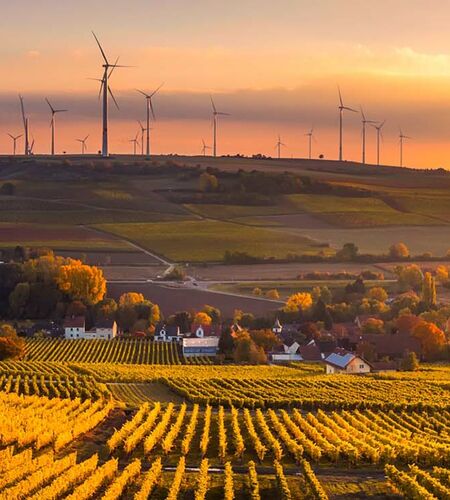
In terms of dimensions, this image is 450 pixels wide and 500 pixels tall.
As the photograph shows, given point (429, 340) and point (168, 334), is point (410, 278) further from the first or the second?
point (429, 340)

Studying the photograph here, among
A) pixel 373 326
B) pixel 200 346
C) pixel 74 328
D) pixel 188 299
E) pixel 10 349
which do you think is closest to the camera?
pixel 10 349

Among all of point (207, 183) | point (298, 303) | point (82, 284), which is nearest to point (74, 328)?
point (82, 284)

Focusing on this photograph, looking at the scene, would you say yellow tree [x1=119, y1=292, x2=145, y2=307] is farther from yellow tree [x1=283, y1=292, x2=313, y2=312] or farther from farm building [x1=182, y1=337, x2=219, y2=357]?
farm building [x1=182, y1=337, x2=219, y2=357]

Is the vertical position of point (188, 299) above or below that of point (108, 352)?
above

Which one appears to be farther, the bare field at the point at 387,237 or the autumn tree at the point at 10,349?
the bare field at the point at 387,237

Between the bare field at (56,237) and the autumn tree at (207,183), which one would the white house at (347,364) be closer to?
the bare field at (56,237)

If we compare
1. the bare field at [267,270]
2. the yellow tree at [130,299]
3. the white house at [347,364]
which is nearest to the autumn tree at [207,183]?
the bare field at [267,270]
